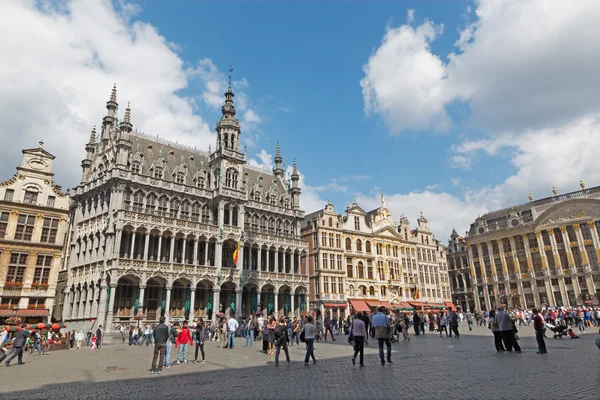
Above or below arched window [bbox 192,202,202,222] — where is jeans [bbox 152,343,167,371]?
below

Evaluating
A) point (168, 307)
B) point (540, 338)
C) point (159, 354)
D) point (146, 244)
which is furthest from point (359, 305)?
point (159, 354)

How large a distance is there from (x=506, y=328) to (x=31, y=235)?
147ft

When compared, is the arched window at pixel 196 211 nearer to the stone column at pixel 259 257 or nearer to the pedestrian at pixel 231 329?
the stone column at pixel 259 257

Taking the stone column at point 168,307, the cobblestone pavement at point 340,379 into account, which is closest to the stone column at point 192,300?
the stone column at point 168,307

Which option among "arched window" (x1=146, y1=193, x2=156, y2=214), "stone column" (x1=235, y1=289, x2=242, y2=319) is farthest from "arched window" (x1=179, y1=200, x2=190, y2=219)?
"stone column" (x1=235, y1=289, x2=242, y2=319)

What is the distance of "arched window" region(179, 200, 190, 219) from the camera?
146 ft

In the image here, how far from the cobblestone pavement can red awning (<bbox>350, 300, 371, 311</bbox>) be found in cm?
4130

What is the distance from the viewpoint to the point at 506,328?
1589cm

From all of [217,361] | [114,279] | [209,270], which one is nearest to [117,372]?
[217,361]

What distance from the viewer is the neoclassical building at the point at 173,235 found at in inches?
1501

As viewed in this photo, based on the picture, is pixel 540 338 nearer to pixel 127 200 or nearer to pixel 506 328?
pixel 506 328

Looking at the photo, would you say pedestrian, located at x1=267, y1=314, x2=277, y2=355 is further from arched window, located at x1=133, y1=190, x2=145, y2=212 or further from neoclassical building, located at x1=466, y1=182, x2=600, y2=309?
neoclassical building, located at x1=466, y1=182, x2=600, y2=309

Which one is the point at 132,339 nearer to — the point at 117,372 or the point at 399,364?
the point at 117,372

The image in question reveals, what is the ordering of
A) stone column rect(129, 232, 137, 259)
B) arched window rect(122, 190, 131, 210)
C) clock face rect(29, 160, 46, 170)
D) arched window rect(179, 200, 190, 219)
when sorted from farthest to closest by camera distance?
arched window rect(179, 200, 190, 219), clock face rect(29, 160, 46, 170), arched window rect(122, 190, 131, 210), stone column rect(129, 232, 137, 259)
